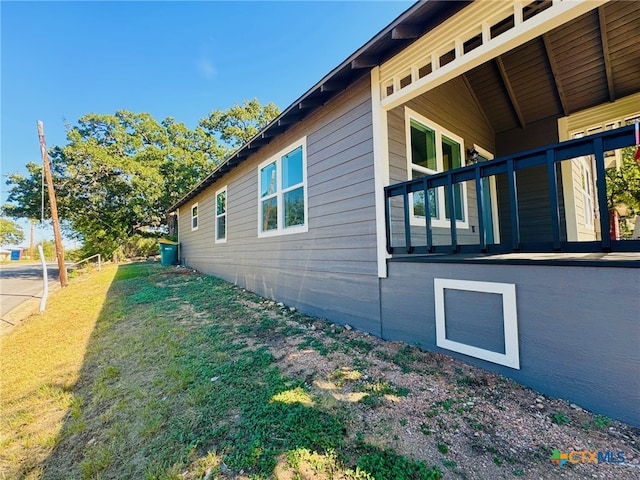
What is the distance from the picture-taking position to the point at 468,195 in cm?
481

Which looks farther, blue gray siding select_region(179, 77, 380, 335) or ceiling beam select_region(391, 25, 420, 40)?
blue gray siding select_region(179, 77, 380, 335)

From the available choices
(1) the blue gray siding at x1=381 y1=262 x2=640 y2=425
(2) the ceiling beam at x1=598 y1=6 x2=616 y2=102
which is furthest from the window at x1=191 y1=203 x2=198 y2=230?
(2) the ceiling beam at x1=598 y1=6 x2=616 y2=102

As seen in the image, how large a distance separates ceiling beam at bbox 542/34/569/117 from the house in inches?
0.9

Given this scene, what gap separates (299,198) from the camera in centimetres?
472

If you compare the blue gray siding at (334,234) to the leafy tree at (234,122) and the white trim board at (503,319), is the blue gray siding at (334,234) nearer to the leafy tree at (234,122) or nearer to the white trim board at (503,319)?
the white trim board at (503,319)

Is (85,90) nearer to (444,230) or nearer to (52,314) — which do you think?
(52,314)

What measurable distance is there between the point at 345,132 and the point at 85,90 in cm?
2002

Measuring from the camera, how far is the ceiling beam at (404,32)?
2643 mm

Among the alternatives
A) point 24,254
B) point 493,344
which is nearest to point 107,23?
point 493,344

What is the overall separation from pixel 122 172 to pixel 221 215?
12.9m

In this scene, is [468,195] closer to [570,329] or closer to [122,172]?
[570,329]

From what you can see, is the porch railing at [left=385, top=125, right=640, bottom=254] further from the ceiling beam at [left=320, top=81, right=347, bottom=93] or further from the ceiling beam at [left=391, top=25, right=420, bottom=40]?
the ceiling beam at [left=320, top=81, right=347, bottom=93]

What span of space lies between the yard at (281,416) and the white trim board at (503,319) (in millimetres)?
150

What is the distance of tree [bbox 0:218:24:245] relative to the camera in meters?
40.1
